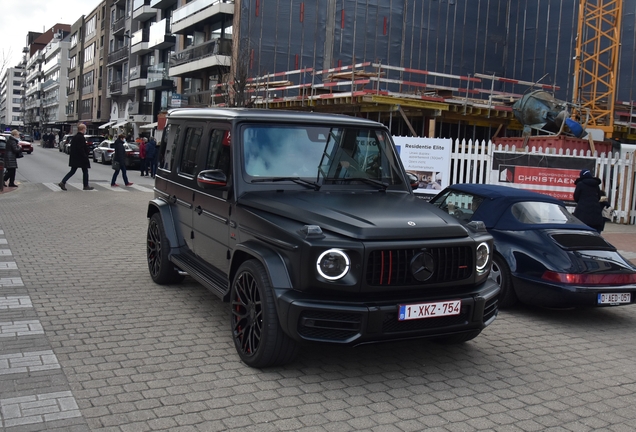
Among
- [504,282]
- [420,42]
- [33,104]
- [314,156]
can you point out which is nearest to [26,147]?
[420,42]

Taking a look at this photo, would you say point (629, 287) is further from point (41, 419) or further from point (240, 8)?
point (240, 8)

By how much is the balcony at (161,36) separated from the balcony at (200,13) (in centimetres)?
369

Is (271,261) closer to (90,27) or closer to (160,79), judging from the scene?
(160,79)

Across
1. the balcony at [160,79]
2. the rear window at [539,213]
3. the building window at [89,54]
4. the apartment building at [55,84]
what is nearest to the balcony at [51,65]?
the apartment building at [55,84]

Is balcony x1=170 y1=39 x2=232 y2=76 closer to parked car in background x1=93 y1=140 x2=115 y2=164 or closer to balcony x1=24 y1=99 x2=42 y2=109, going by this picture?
parked car in background x1=93 y1=140 x2=115 y2=164

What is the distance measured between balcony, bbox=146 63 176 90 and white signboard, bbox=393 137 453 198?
4156 centimetres

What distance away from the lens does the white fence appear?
16875 millimetres

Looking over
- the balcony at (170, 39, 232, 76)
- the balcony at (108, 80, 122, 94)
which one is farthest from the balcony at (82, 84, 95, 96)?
the balcony at (170, 39, 232, 76)

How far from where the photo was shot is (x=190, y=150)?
711 cm

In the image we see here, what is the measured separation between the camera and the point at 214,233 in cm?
625

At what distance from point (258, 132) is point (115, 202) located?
12380 millimetres

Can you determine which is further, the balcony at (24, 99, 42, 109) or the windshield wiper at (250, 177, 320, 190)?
the balcony at (24, 99, 42, 109)

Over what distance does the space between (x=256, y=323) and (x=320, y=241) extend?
89cm

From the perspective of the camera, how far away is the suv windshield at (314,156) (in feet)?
19.4
